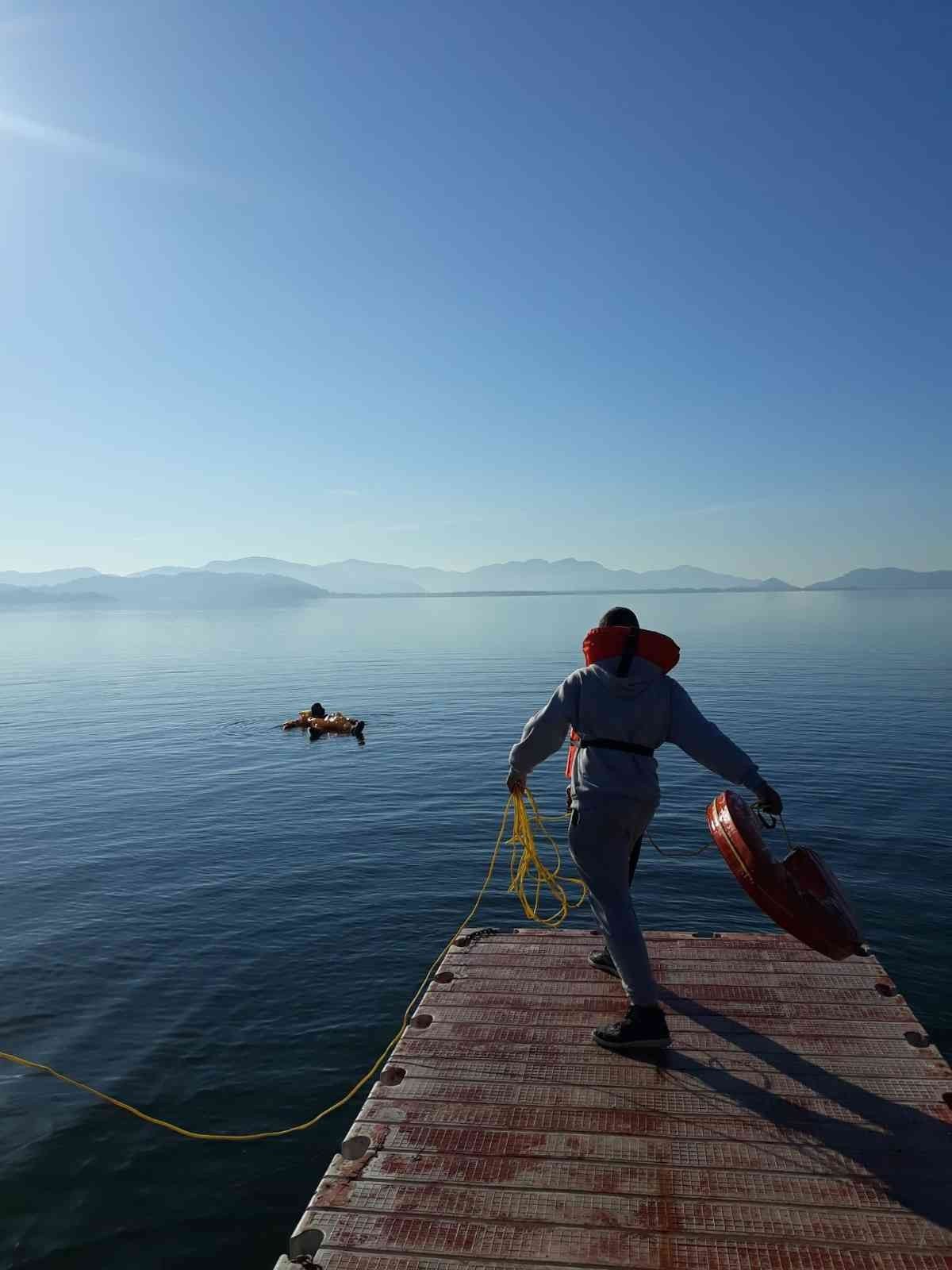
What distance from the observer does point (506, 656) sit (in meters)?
65.8

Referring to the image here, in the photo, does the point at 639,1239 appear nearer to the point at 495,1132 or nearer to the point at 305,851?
the point at 495,1132

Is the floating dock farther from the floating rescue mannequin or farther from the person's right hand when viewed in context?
the floating rescue mannequin

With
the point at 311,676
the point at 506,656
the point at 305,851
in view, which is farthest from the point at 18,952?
the point at 506,656

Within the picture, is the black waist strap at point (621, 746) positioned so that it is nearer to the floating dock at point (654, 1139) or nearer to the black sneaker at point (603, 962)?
the floating dock at point (654, 1139)

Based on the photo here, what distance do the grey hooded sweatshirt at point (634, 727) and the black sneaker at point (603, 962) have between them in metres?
2.54

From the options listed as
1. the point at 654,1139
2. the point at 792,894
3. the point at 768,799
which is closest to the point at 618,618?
the point at 768,799

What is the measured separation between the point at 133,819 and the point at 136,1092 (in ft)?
39.7

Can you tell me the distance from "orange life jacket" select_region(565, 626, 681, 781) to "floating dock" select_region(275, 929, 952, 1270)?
2.51 m

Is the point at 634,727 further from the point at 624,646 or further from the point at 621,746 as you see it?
the point at 624,646

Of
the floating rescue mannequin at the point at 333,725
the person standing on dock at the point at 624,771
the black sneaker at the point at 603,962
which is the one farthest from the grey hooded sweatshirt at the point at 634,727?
the floating rescue mannequin at the point at 333,725

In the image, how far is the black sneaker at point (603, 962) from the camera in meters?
8.31

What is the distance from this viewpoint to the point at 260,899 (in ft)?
47.1

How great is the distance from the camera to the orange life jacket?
6672mm

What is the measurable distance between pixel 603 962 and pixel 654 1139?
2811 millimetres
